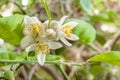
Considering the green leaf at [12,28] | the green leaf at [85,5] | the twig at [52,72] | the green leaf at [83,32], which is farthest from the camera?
the twig at [52,72]

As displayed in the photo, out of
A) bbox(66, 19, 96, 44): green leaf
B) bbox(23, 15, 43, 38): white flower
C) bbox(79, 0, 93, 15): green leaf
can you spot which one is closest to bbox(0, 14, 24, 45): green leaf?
bbox(23, 15, 43, 38): white flower

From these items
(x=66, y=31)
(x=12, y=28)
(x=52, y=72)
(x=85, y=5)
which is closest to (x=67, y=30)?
(x=66, y=31)

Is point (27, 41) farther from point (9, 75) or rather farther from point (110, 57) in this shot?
point (110, 57)

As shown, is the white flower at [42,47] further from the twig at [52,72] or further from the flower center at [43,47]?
the twig at [52,72]

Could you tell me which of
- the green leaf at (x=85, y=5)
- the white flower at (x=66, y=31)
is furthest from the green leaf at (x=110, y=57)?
the green leaf at (x=85, y=5)

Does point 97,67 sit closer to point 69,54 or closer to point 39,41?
point 69,54
